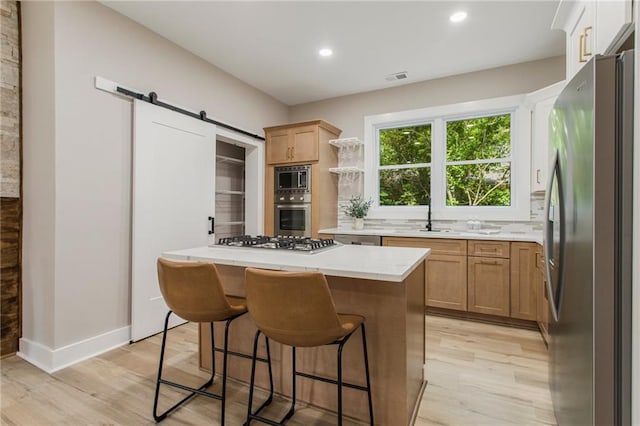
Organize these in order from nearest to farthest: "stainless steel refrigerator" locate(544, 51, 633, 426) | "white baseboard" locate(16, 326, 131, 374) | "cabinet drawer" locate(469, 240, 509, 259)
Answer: "stainless steel refrigerator" locate(544, 51, 633, 426) → "white baseboard" locate(16, 326, 131, 374) → "cabinet drawer" locate(469, 240, 509, 259)

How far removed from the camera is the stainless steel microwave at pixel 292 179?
436 cm

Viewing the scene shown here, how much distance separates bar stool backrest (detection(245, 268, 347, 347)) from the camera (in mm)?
1308

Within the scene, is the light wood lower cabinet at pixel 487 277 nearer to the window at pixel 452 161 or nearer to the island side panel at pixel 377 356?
the window at pixel 452 161

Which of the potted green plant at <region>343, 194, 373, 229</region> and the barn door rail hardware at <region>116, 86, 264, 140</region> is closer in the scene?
the barn door rail hardware at <region>116, 86, 264, 140</region>

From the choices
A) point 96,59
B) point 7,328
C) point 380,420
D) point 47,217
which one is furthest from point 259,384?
point 96,59

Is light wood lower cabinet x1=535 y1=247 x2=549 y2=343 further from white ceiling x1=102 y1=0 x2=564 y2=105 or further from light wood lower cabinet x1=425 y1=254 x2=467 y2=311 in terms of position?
white ceiling x1=102 y1=0 x2=564 y2=105

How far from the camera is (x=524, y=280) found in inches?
121

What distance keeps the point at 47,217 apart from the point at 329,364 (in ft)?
7.63

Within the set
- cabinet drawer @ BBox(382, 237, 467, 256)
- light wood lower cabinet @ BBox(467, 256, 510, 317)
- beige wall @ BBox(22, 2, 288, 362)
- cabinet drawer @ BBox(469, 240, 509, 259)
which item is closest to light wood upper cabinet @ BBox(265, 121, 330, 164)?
cabinet drawer @ BBox(382, 237, 467, 256)

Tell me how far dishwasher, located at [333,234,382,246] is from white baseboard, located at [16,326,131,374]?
8.12ft

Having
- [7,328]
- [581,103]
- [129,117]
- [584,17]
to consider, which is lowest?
[7,328]

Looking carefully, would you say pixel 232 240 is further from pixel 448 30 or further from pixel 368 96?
pixel 368 96

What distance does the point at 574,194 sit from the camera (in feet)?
4.31

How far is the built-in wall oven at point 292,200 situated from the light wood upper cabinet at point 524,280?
7.93ft
